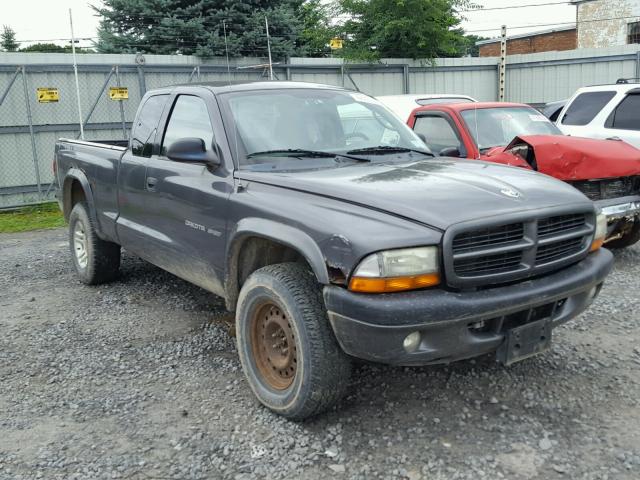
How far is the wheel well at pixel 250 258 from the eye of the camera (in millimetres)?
3699

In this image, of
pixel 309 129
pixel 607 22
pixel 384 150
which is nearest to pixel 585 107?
pixel 384 150

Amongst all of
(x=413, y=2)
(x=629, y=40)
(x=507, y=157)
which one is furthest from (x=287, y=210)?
(x=629, y=40)

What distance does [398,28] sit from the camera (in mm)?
16953

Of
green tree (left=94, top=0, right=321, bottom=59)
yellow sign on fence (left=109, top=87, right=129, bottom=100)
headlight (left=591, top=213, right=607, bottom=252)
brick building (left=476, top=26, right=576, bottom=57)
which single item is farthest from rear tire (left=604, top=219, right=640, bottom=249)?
brick building (left=476, top=26, right=576, bottom=57)

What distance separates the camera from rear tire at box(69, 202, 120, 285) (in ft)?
19.7

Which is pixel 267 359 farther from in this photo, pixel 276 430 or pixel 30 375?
pixel 30 375

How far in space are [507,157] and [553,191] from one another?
2.88 meters

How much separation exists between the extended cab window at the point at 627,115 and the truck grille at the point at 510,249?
5712 mm

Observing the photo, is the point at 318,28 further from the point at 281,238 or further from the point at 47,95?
the point at 281,238

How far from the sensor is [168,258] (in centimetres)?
463

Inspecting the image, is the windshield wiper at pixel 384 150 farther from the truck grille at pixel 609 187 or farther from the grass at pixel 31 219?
the grass at pixel 31 219

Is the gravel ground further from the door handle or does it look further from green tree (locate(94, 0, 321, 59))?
green tree (locate(94, 0, 321, 59))

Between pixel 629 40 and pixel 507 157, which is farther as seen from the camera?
pixel 629 40

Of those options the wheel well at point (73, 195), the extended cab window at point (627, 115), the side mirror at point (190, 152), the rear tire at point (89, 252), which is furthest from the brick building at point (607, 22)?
the side mirror at point (190, 152)
